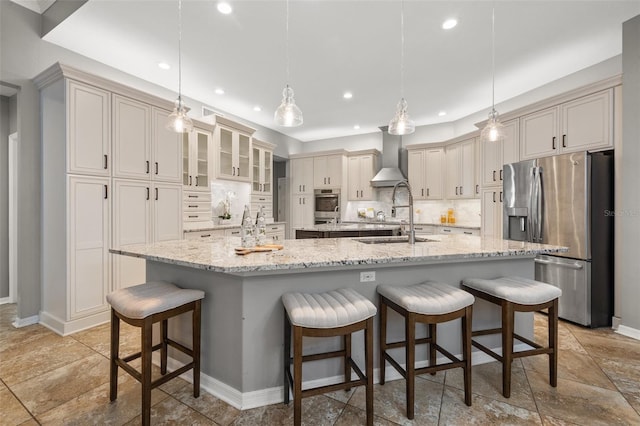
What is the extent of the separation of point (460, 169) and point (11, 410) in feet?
19.4

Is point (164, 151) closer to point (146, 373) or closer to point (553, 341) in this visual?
point (146, 373)

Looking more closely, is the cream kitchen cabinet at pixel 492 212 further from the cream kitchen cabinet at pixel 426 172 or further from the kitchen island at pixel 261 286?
the kitchen island at pixel 261 286

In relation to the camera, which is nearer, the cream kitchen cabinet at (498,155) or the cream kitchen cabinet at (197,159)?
the cream kitchen cabinet at (498,155)

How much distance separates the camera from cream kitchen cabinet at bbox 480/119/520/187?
3.79 meters

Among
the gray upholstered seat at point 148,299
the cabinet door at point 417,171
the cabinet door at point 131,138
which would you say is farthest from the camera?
the cabinet door at point 417,171

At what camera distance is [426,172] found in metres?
5.84

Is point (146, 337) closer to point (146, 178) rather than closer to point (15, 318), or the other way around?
point (146, 178)

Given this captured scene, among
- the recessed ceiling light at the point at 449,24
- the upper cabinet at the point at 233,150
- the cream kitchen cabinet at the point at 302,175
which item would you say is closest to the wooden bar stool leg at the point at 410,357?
the recessed ceiling light at the point at 449,24

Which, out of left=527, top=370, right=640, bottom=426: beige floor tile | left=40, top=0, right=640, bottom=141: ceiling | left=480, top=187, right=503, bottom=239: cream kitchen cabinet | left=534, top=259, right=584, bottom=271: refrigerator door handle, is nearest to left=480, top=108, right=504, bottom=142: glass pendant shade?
left=40, top=0, right=640, bottom=141: ceiling

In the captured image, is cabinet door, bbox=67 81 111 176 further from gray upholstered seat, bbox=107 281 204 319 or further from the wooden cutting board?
the wooden cutting board

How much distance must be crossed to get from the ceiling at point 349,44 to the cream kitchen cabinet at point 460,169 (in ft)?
2.97

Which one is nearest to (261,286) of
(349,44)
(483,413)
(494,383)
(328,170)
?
(483,413)

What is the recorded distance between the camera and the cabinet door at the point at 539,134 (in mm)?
3316

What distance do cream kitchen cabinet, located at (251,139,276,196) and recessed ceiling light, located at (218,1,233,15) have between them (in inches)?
116
